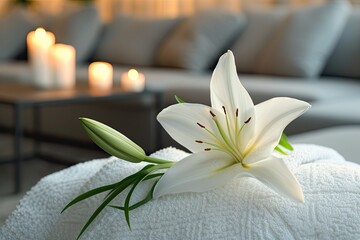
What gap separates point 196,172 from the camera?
661mm

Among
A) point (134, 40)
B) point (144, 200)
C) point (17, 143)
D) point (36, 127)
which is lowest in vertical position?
point (36, 127)

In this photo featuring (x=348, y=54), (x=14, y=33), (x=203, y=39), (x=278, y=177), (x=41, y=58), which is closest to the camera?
(x=278, y=177)

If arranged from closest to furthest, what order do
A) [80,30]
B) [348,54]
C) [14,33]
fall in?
1. [348,54]
2. [80,30]
3. [14,33]

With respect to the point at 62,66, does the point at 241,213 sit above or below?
above

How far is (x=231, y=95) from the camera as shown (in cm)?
66

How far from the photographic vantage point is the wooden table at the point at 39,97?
8.95ft

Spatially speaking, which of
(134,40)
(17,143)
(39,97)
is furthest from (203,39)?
(17,143)

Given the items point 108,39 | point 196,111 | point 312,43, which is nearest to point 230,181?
point 196,111

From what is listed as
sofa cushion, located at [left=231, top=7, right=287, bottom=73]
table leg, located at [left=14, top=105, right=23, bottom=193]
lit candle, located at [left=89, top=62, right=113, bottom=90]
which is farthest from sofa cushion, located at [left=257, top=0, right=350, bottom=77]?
table leg, located at [left=14, top=105, right=23, bottom=193]

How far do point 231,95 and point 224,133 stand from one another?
0.12 ft

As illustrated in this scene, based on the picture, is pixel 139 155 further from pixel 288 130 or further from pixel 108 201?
pixel 288 130

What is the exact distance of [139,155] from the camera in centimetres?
66

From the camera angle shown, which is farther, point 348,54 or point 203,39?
point 203,39

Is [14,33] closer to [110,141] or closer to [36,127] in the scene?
[36,127]
